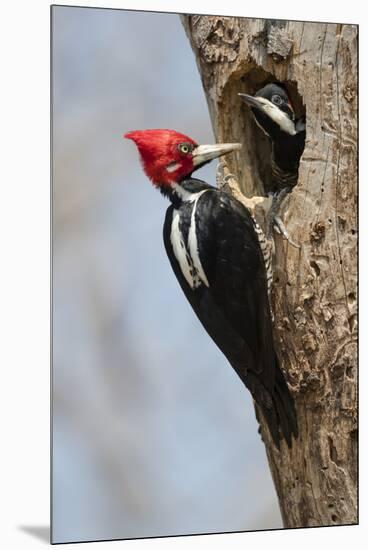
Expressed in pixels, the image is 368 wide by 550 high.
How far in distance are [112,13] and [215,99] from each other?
40 cm

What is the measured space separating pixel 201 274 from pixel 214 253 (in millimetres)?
73

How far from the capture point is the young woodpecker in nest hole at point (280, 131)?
286cm

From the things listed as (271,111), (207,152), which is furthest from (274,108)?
(207,152)

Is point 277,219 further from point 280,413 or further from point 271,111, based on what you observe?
point 280,413

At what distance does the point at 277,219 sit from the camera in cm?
286

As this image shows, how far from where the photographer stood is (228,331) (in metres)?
2.79

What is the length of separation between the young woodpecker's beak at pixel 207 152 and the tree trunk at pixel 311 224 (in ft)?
0.18

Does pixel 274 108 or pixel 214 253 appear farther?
pixel 274 108

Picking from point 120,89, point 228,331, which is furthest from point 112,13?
point 228,331

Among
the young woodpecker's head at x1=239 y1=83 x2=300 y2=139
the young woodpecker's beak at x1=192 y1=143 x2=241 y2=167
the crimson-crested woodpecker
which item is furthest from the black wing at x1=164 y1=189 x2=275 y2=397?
the young woodpecker's head at x1=239 y1=83 x2=300 y2=139

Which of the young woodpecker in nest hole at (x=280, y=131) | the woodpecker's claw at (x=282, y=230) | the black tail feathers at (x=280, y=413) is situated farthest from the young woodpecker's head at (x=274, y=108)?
the black tail feathers at (x=280, y=413)

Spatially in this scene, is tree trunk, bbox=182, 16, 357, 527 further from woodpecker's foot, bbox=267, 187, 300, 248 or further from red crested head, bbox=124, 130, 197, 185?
red crested head, bbox=124, 130, 197, 185

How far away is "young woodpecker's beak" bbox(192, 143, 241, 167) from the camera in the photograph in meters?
2.81

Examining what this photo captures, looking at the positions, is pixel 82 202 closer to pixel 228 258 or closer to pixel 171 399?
pixel 228 258
